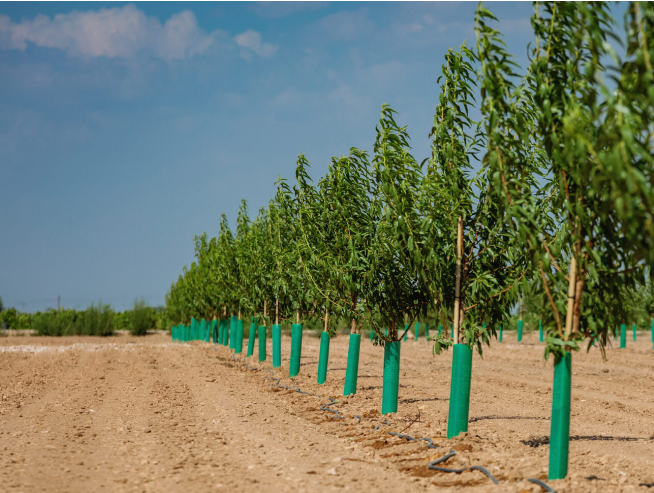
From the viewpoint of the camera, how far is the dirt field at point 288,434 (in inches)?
256

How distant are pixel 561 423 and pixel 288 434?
14.9 feet

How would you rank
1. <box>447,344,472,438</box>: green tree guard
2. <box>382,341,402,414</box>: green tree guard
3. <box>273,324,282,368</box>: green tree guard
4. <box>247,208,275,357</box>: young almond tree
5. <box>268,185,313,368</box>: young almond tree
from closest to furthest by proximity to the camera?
1. <box>447,344,472,438</box>: green tree guard
2. <box>382,341,402,414</box>: green tree guard
3. <box>268,185,313,368</box>: young almond tree
4. <box>273,324,282,368</box>: green tree guard
5. <box>247,208,275,357</box>: young almond tree

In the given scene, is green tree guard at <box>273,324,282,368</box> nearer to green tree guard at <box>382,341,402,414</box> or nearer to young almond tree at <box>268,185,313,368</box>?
young almond tree at <box>268,185,313,368</box>

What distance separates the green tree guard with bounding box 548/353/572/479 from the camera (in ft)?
20.3

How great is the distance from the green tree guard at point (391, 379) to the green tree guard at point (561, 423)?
448 centimetres

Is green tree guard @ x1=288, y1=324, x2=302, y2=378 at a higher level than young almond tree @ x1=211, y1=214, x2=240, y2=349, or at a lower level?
lower

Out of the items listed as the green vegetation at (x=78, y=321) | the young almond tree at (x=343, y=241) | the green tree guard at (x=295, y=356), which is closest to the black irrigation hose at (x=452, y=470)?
the young almond tree at (x=343, y=241)

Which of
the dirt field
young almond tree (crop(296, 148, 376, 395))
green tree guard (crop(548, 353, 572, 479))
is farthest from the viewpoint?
young almond tree (crop(296, 148, 376, 395))

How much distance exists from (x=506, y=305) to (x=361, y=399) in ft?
16.6

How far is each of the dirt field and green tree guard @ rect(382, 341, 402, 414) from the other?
0.79ft

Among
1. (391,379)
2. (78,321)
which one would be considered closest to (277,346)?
(391,379)

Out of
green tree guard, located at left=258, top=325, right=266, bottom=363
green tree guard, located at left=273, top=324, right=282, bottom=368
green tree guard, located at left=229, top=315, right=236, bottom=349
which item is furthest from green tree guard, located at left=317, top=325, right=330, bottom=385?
green tree guard, located at left=229, top=315, right=236, bottom=349

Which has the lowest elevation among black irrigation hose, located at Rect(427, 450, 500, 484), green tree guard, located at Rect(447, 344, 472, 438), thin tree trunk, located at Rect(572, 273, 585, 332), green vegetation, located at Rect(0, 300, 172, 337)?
green vegetation, located at Rect(0, 300, 172, 337)

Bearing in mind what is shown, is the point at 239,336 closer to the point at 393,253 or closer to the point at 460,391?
the point at 393,253
